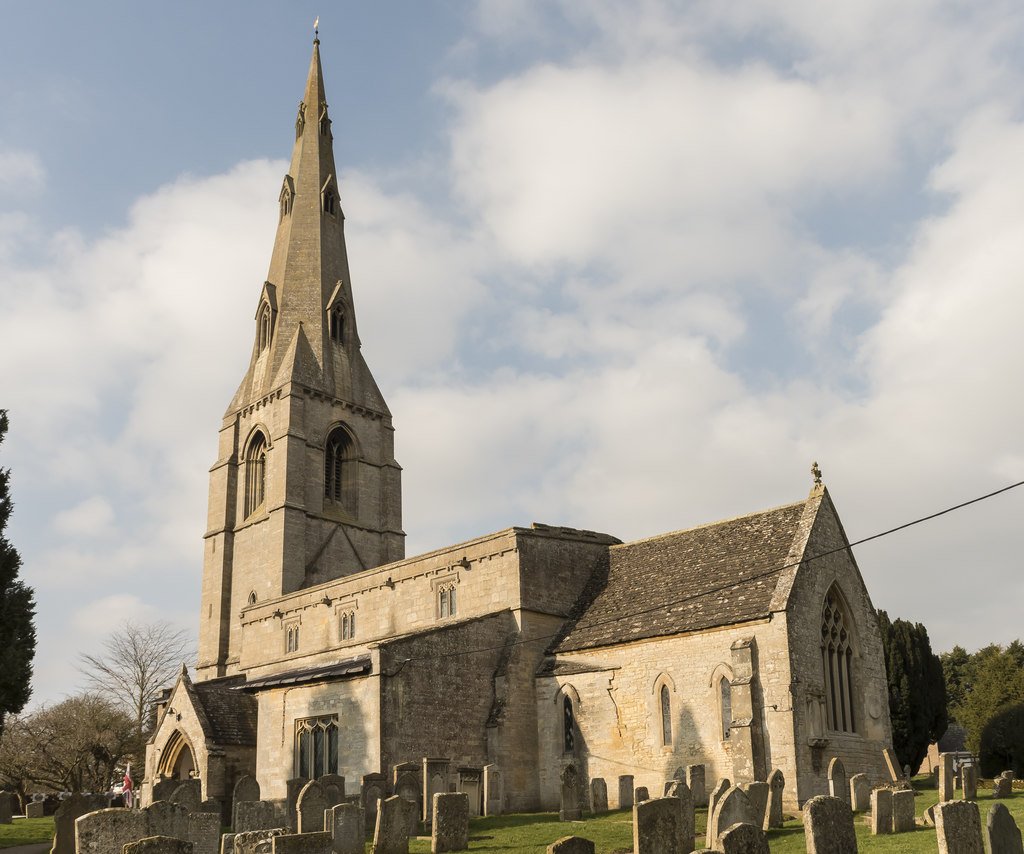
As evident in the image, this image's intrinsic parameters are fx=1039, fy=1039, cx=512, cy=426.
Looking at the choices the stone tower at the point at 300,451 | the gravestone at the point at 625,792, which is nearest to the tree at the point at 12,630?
the gravestone at the point at 625,792

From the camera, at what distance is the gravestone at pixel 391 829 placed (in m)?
17.0

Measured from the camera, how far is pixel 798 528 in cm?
2677

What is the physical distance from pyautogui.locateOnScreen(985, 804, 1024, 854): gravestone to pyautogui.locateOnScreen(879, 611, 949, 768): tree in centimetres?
2908

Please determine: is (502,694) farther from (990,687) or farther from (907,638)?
(990,687)

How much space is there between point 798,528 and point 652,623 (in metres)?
4.49

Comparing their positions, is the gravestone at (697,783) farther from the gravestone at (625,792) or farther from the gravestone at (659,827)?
the gravestone at (659,827)

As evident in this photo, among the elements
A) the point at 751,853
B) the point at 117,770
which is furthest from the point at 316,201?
the point at 751,853

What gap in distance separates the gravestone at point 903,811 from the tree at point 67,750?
38467 millimetres

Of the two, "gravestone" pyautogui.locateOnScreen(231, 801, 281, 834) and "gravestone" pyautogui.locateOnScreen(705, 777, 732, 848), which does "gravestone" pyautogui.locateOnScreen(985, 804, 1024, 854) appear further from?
"gravestone" pyautogui.locateOnScreen(231, 801, 281, 834)

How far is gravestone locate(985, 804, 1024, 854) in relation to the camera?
1068 centimetres

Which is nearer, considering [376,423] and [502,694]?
[502,694]

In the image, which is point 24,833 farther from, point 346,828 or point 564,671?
point 346,828

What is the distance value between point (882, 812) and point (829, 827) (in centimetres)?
644

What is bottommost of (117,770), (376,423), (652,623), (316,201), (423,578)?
(117,770)
